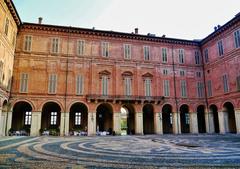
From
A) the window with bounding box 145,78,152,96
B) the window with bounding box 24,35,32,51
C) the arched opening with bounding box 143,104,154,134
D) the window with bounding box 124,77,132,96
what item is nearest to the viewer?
the window with bounding box 24,35,32,51

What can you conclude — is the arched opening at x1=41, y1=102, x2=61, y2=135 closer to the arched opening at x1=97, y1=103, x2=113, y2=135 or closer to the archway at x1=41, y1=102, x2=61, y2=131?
the archway at x1=41, y1=102, x2=61, y2=131

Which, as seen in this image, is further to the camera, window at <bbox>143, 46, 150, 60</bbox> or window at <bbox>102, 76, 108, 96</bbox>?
window at <bbox>143, 46, 150, 60</bbox>

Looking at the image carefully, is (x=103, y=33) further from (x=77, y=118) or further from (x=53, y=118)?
(x=53, y=118)

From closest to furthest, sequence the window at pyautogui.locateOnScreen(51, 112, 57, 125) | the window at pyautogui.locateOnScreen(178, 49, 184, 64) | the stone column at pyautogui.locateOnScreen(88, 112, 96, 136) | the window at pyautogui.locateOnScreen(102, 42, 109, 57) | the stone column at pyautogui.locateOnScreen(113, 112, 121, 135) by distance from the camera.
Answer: the stone column at pyautogui.locateOnScreen(88, 112, 96, 136) → the stone column at pyautogui.locateOnScreen(113, 112, 121, 135) → the window at pyautogui.locateOnScreen(102, 42, 109, 57) → the window at pyautogui.locateOnScreen(51, 112, 57, 125) → the window at pyautogui.locateOnScreen(178, 49, 184, 64)

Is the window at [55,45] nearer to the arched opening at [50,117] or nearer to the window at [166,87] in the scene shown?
the arched opening at [50,117]

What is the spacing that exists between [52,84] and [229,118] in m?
26.2

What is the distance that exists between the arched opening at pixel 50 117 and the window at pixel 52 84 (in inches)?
129

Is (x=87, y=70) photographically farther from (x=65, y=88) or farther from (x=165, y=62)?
(x=165, y=62)

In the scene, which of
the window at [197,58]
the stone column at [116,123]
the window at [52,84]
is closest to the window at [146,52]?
the window at [197,58]

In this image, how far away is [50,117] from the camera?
95.3 feet

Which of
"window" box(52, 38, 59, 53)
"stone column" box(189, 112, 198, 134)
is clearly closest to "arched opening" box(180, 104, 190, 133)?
"stone column" box(189, 112, 198, 134)

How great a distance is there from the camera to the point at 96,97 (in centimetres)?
2630

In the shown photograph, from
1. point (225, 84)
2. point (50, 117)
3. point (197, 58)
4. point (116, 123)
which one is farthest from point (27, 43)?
point (225, 84)

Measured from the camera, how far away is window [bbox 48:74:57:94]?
25.8 m
